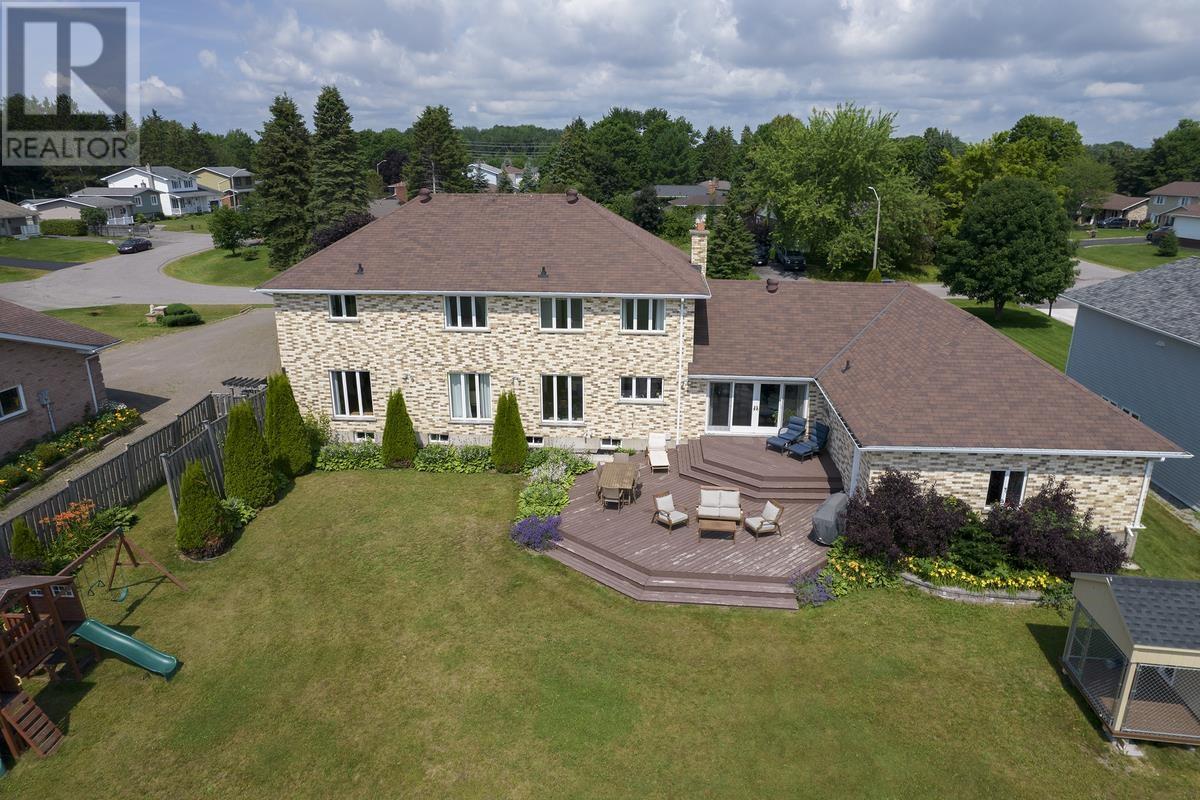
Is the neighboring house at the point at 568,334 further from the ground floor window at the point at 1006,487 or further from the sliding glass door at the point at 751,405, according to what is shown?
the ground floor window at the point at 1006,487

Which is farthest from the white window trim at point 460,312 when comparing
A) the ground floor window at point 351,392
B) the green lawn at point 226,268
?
the green lawn at point 226,268

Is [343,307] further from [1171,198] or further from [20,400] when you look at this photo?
[1171,198]

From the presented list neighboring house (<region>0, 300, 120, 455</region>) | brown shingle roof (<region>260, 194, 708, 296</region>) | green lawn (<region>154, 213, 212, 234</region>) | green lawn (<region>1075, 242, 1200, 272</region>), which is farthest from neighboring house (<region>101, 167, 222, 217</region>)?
green lawn (<region>1075, 242, 1200, 272</region>)

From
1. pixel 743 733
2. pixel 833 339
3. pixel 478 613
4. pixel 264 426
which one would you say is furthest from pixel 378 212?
pixel 743 733

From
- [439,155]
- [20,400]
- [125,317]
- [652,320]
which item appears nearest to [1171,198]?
[439,155]

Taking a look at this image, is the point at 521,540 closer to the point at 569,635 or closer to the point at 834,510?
the point at 569,635
